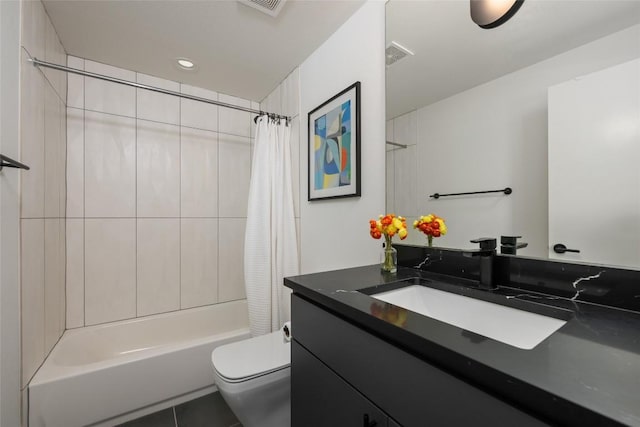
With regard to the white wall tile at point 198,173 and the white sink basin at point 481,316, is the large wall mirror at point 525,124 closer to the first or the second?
the white sink basin at point 481,316

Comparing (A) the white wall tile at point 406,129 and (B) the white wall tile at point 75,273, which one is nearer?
(A) the white wall tile at point 406,129

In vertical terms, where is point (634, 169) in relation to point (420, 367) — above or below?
above

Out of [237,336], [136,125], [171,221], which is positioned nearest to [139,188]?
[171,221]

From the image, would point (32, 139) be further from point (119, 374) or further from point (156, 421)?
point (156, 421)

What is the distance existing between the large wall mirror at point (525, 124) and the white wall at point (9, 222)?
160 cm

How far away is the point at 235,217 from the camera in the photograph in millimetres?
2564

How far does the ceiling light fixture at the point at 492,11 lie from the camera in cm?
90

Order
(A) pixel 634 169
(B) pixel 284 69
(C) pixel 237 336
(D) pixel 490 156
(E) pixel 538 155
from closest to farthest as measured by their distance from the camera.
Result: (A) pixel 634 169
(E) pixel 538 155
(D) pixel 490 156
(C) pixel 237 336
(B) pixel 284 69

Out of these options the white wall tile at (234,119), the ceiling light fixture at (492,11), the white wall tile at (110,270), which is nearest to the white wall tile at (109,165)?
the white wall tile at (110,270)

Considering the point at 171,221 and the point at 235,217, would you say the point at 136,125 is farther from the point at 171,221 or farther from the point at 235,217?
the point at 235,217

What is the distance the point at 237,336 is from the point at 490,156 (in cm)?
183

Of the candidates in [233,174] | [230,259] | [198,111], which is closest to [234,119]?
[198,111]

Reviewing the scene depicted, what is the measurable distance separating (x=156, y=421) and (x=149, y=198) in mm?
1536

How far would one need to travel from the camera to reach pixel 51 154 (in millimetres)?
1583
